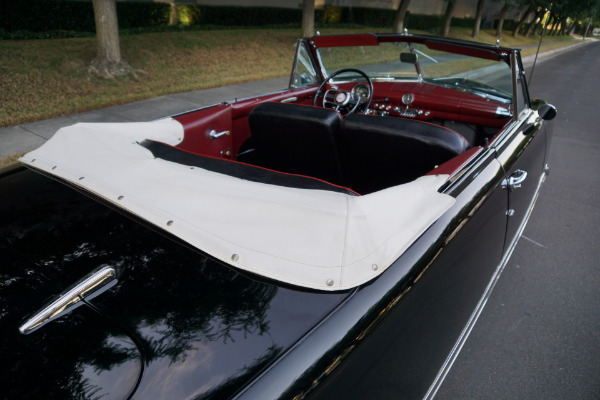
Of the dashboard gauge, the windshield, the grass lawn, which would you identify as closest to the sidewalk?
the grass lawn

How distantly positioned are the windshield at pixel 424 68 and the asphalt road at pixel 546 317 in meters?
1.30

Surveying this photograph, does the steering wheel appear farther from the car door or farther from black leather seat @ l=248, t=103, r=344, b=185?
the car door

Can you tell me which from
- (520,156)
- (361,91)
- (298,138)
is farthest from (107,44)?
(520,156)

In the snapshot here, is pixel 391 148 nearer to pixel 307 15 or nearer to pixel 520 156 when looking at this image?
pixel 520 156

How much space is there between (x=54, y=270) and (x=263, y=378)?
737 millimetres

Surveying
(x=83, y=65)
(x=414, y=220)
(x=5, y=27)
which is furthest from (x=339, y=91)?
(x=5, y=27)

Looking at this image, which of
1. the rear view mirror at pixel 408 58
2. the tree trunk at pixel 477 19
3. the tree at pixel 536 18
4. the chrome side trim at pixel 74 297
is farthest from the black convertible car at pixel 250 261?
the tree trunk at pixel 477 19

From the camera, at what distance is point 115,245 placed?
1370mm

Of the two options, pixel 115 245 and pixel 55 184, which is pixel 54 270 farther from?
pixel 55 184

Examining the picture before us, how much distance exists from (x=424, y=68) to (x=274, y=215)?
2743mm

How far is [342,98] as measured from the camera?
11.1 ft

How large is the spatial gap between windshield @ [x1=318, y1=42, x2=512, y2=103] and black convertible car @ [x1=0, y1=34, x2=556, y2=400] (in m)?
0.93

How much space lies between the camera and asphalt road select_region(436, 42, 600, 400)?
2.17 meters

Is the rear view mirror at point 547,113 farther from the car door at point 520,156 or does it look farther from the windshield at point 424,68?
the windshield at point 424,68
